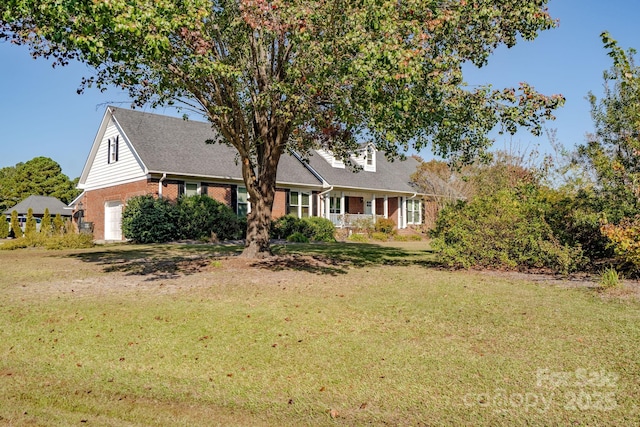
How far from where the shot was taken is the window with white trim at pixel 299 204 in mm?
27141

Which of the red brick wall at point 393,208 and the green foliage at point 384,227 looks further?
the red brick wall at point 393,208

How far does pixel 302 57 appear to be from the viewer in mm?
9961

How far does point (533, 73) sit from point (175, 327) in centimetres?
1299

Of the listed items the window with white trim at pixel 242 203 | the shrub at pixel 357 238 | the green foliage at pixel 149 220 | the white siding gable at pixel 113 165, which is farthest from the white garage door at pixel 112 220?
the shrub at pixel 357 238

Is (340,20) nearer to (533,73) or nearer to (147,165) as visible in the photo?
(533,73)

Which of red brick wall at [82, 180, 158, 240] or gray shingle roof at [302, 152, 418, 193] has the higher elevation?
gray shingle roof at [302, 152, 418, 193]

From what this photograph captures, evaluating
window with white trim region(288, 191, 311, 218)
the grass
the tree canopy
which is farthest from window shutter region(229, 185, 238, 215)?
the tree canopy

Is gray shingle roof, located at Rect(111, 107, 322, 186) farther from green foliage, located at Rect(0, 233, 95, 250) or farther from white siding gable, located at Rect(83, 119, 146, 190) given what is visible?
green foliage, located at Rect(0, 233, 95, 250)

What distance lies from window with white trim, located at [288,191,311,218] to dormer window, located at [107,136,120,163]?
9.77 m

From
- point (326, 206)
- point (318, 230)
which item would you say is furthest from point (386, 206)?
point (318, 230)

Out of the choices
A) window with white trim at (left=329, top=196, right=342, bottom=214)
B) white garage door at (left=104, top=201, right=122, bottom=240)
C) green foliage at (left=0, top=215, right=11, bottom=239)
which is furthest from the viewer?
green foliage at (left=0, top=215, right=11, bottom=239)

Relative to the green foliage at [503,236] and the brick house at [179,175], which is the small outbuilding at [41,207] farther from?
the green foliage at [503,236]

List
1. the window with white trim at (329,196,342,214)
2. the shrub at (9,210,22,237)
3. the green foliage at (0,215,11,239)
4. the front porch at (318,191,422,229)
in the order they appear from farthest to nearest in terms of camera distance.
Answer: the green foliage at (0,215,11,239), the shrub at (9,210,22,237), the window with white trim at (329,196,342,214), the front porch at (318,191,422,229)

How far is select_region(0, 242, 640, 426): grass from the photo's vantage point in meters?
3.87
